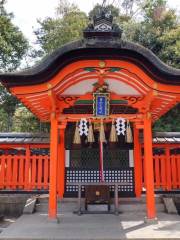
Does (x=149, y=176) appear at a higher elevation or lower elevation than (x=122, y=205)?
higher

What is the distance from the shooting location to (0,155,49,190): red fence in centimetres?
1041

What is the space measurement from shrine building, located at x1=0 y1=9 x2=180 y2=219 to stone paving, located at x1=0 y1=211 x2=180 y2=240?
50 centimetres

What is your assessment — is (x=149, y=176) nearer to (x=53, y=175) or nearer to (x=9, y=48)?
(x=53, y=175)

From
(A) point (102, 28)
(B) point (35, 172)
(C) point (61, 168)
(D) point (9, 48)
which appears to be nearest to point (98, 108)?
(A) point (102, 28)

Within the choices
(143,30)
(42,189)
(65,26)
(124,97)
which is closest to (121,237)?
(124,97)

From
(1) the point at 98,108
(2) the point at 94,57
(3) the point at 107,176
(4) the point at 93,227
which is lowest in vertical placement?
(4) the point at 93,227

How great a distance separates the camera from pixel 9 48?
19.8 metres

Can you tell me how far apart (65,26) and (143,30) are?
6391 mm

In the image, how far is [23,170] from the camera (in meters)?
10.4

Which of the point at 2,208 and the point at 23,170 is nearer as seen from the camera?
the point at 2,208

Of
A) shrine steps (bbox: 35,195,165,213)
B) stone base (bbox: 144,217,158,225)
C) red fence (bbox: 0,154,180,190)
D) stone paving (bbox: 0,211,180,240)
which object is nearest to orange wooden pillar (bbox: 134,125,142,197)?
shrine steps (bbox: 35,195,165,213)

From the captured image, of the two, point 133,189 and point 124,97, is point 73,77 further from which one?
point 133,189

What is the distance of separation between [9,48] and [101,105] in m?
13.9

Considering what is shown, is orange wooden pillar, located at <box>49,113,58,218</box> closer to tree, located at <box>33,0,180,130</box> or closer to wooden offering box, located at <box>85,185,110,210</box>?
wooden offering box, located at <box>85,185,110,210</box>
